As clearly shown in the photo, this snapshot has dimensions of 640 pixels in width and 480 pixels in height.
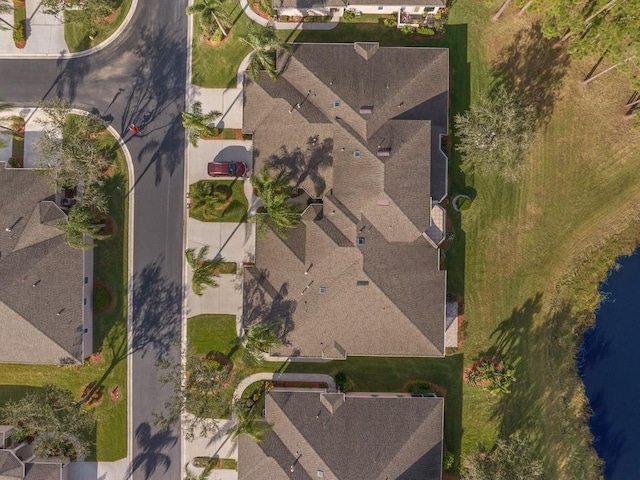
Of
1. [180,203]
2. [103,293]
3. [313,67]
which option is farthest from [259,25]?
[103,293]

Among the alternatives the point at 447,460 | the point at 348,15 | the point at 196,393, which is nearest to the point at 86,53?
the point at 348,15

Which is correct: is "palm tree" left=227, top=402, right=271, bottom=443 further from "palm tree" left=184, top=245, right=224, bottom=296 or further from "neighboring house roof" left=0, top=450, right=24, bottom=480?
"neighboring house roof" left=0, top=450, right=24, bottom=480

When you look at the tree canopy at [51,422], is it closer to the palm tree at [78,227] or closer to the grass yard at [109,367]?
the grass yard at [109,367]

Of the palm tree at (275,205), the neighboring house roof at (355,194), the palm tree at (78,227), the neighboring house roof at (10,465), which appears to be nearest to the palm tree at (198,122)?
the neighboring house roof at (355,194)

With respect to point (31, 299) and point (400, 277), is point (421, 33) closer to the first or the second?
point (400, 277)

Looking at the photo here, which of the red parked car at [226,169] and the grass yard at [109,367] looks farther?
the grass yard at [109,367]

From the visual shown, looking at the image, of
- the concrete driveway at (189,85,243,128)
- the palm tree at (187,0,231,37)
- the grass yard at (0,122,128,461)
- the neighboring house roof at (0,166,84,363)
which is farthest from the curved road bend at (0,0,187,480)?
the neighboring house roof at (0,166,84,363)
